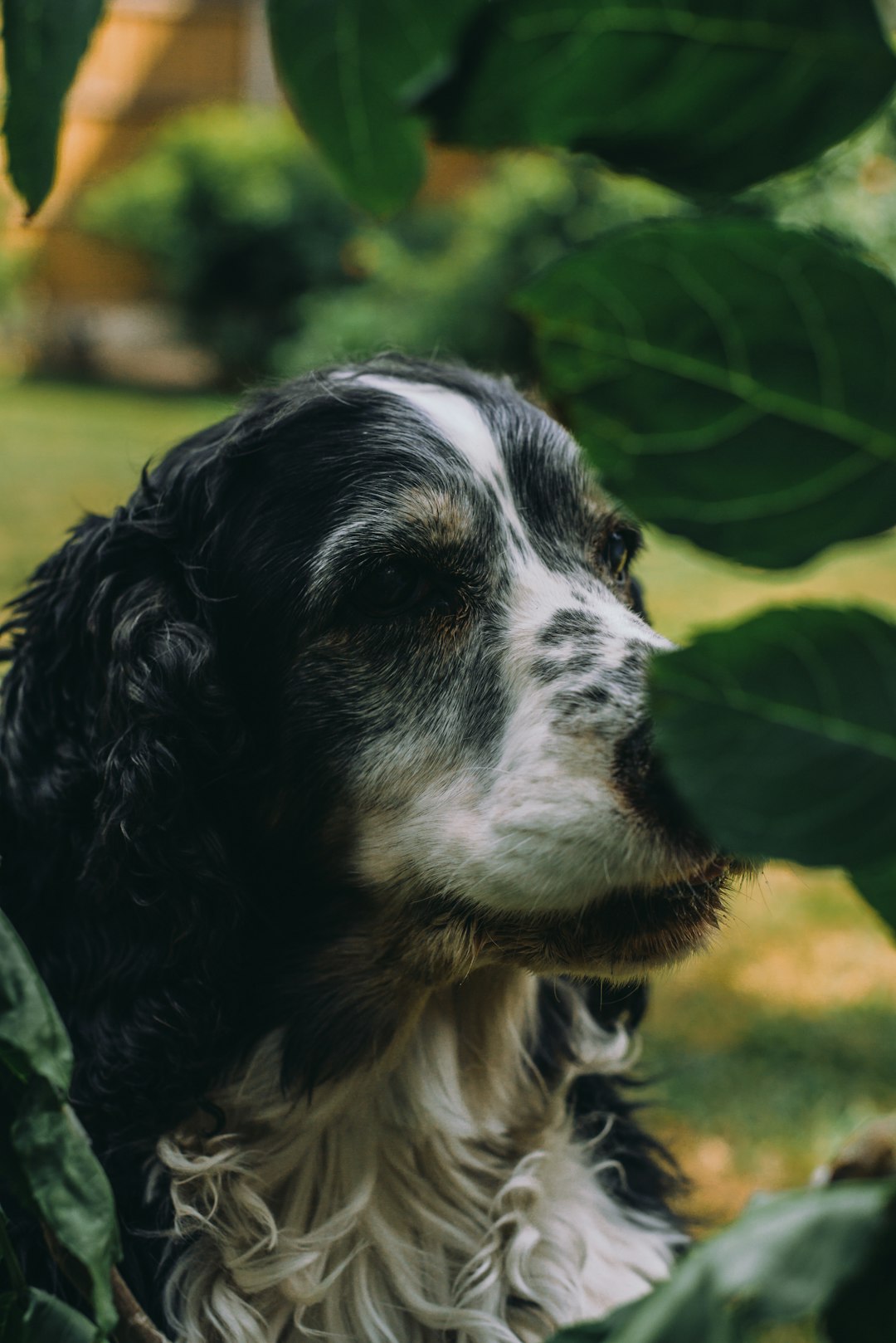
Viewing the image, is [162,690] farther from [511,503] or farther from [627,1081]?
[627,1081]

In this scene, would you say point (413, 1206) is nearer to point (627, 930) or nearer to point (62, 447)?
point (627, 930)

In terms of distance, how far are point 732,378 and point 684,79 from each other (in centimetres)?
12

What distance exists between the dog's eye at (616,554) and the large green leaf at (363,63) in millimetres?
1826

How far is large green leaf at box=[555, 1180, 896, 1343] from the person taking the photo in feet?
1.58

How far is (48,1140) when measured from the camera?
70 centimetres

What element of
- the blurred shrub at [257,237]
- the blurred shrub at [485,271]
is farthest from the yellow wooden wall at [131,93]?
the blurred shrub at [485,271]

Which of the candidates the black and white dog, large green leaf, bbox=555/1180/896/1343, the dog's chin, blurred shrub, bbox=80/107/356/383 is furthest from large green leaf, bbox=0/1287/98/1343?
blurred shrub, bbox=80/107/356/383

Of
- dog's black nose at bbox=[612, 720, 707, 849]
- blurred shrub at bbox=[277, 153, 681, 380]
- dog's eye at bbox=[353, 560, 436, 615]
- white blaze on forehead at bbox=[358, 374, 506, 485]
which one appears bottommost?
blurred shrub at bbox=[277, 153, 681, 380]

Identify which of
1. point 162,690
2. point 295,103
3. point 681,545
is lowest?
point 162,690

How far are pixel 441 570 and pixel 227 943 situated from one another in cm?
70

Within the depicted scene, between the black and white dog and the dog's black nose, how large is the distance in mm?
268

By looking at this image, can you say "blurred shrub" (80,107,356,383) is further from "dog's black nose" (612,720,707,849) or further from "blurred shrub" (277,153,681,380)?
"dog's black nose" (612,720,707,849)

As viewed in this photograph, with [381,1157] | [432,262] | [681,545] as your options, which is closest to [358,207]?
[681,545]

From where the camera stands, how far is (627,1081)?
2486 mm
